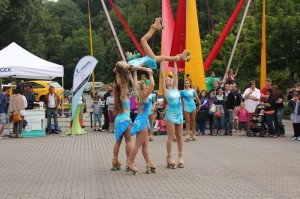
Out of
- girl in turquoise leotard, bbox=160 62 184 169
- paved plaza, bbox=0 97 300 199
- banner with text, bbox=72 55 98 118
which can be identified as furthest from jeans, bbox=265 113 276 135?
girl in turquoise leotard, bbox=160 62 184 169

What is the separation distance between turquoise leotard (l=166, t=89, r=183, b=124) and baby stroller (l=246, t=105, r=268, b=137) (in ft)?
28.0

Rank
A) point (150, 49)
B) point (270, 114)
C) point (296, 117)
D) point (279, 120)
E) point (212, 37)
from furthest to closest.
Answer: point (212, 37) < point (279, 120) < point (270, 114) < point (296, 117) < point (150, 49)

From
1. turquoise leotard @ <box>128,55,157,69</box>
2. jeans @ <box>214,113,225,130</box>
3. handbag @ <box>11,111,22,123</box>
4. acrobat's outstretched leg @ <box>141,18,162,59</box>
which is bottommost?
jeans @ <box>214,113,225,130</box>

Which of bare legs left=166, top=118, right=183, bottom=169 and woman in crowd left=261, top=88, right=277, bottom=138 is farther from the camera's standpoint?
woman in crowd left=261, top=88, right=277, bottom=138

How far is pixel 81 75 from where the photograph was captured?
22.6 m

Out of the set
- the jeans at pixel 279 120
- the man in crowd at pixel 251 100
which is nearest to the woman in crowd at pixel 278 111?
the jeans at pixel 279 120

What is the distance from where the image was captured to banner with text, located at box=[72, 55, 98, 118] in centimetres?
2245

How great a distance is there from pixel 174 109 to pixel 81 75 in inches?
412

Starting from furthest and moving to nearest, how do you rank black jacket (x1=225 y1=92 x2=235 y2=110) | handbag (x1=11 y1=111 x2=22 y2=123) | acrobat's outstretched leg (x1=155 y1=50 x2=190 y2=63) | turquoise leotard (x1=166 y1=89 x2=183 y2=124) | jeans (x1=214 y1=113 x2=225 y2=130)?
jeans (x1=214 y1=113 x2=225 y2=130)
black jacket (x1=225 y1=92 x2=235 y2=110)
handbag (x1=11 y1=111 x2=22 y2=123)
turquoise leotard (x1=166 y1=89 x2=183 y2=124)
acrobat's outstretched leg (x1=155 y1=50 x2=190 y2=63)

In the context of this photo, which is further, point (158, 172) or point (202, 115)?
point (202, 115)

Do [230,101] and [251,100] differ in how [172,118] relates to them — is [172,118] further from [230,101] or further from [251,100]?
[251,100]

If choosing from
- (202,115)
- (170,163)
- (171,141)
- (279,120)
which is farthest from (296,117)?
(170,163)

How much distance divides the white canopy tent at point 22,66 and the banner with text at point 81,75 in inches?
106

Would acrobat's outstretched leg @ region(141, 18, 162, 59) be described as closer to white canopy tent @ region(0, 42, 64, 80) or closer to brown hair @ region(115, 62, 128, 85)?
brown hair @ region(115, 62, 128, 85)
